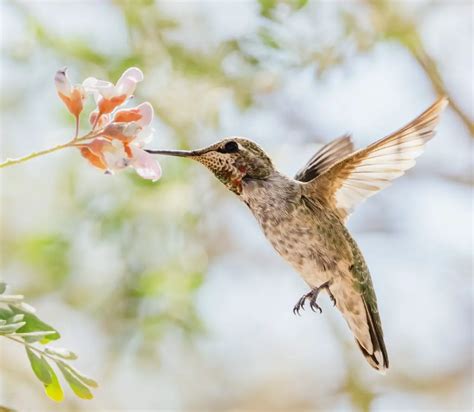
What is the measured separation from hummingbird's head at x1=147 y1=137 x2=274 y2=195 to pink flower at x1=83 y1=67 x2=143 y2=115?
43 centimetres

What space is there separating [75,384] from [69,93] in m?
0.63

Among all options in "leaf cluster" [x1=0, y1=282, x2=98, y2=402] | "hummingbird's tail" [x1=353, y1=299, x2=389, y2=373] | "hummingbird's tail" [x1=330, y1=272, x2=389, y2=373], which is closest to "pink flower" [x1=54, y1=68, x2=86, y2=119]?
"leaf cluster" [x1=0, y1=282, x2=98, y2=402]

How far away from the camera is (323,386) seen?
561 cm

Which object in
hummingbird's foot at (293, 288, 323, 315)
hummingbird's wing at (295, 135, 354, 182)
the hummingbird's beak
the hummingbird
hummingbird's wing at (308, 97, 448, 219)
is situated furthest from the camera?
hummingbird's wing at (295, 135, 354, 182)

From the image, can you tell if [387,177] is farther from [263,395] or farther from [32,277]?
[263,395]

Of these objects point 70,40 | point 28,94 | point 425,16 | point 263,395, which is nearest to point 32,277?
point 28,94

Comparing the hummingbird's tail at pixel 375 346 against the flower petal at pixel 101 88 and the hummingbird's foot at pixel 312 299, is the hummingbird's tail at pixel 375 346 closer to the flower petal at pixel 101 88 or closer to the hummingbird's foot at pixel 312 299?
the hummingbird's foot at pixel 312 299

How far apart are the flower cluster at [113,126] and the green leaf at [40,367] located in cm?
41

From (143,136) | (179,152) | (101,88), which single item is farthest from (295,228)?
(101,88)

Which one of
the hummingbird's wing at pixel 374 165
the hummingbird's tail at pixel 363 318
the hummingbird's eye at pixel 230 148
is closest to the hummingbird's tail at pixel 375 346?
the hummingbird's tail at pixel 363 318

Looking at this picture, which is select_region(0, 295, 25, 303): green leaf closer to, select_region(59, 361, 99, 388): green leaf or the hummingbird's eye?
select_region(59, 361, 99, 388): green leaf

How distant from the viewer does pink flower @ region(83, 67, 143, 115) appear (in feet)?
6.34

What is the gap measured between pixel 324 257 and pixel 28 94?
8.94 ft

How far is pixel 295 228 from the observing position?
8.38ft
